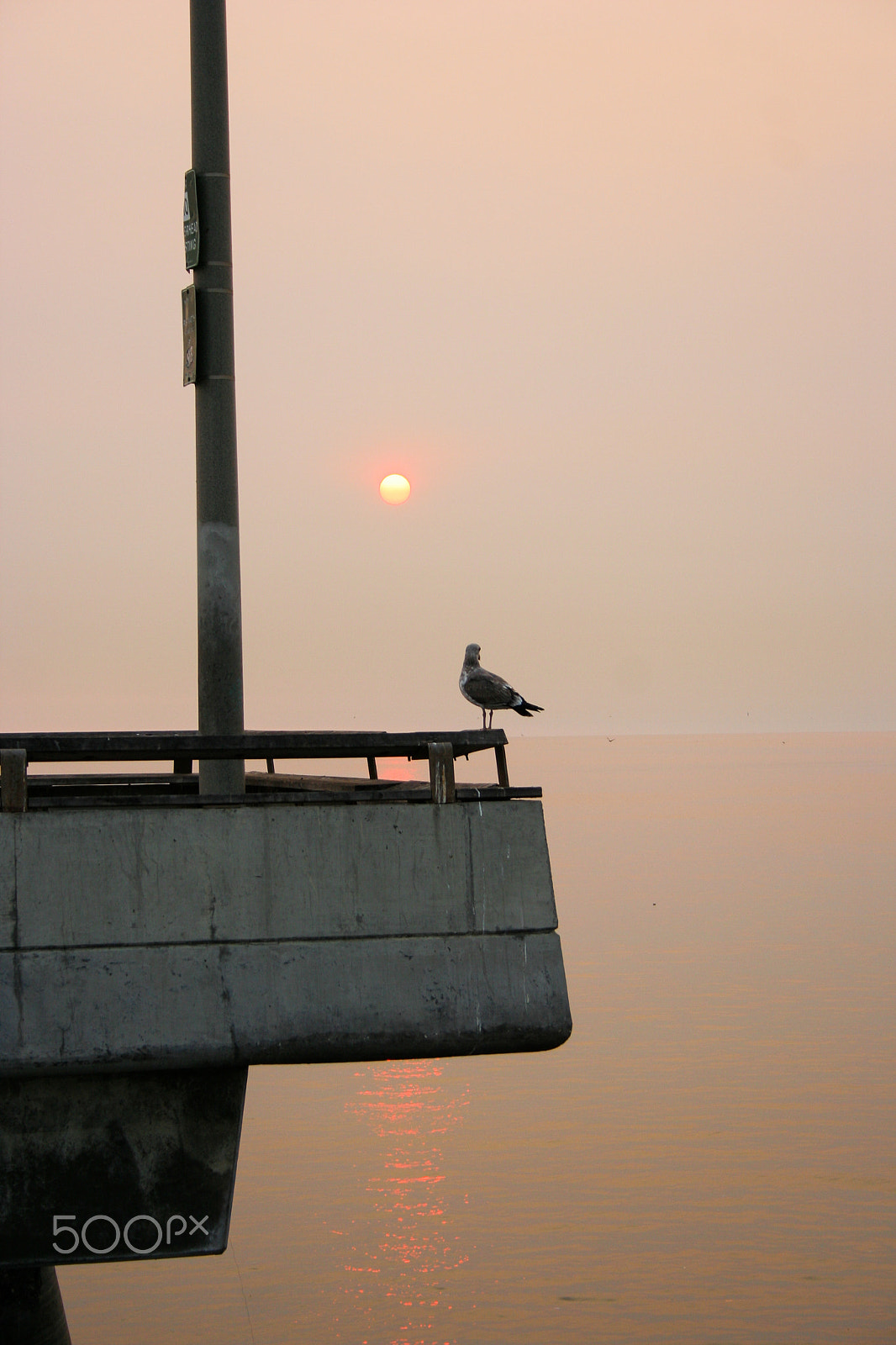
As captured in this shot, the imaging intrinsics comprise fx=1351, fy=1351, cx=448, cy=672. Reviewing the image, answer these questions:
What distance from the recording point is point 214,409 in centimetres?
864

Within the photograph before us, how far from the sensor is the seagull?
32.7ft

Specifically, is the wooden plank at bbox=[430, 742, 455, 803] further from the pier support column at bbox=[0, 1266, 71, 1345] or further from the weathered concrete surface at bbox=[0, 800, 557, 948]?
the pier support column at bbox=[0, 1266, 71, 1345]

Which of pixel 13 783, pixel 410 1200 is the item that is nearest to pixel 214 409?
pixel 13 783

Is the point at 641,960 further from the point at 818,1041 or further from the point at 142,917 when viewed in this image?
the point at 142,917

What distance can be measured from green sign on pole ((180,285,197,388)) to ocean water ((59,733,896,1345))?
869 centimetres

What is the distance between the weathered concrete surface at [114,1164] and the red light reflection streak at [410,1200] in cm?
415

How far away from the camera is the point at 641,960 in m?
32.9

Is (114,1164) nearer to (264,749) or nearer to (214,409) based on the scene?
(264,749)

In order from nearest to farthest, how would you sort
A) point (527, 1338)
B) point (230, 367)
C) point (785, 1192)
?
point (230, 367) → point (527, 1338) → point (785, 1192)

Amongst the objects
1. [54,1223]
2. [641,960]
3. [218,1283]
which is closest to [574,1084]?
[218,1283]

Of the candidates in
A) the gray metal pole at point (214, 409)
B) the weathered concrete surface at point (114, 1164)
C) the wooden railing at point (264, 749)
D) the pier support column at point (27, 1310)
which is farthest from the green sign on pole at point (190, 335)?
the pier support column at point (27, 1310)

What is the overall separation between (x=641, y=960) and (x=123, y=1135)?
27.3 meters

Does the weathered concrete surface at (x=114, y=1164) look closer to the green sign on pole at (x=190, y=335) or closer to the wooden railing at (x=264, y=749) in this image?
the wooden railing at (x=264, y=749)

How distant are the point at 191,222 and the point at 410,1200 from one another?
1187 centimetres
